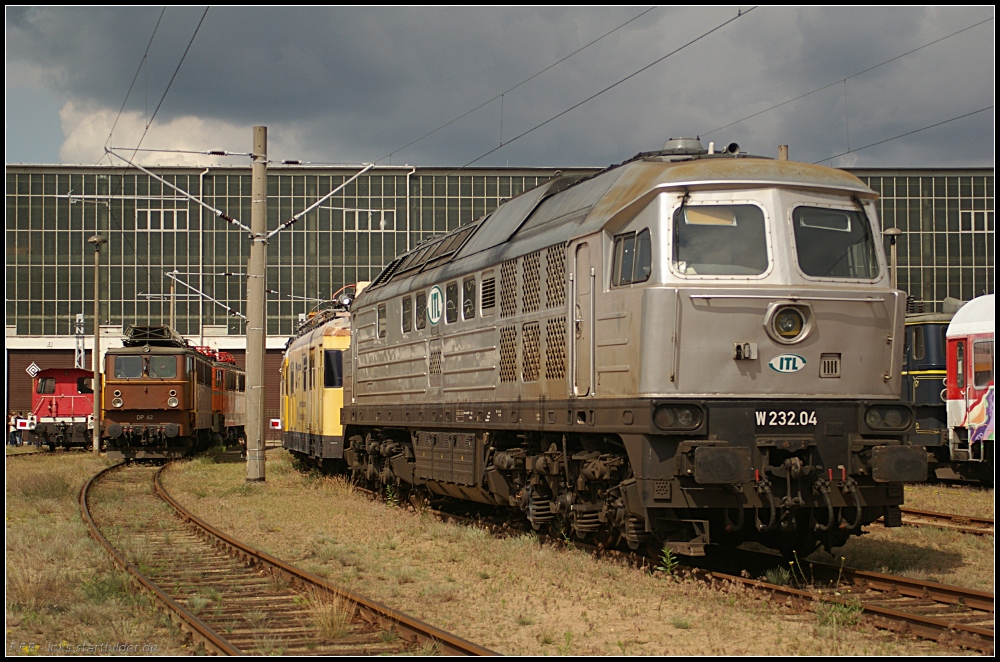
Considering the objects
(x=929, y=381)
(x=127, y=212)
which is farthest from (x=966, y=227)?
(x=127, y=212)

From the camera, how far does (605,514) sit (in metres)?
11.0

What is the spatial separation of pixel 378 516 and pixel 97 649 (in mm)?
8409

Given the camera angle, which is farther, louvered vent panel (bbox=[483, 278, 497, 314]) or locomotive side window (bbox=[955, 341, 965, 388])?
locomotive side window (bbox=[955, 341, 965, 388])

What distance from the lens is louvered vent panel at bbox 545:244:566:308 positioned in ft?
38.0

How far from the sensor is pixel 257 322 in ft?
74.7

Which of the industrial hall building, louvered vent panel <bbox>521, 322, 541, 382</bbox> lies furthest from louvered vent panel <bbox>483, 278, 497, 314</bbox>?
the industrial hall building

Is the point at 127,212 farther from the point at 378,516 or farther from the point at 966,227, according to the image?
the point at 378,516

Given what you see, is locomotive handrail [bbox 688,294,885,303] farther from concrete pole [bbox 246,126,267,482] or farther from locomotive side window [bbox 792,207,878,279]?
concrete pole [bbox 246,126,267,482]

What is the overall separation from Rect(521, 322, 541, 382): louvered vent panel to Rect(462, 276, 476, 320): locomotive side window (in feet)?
5.56

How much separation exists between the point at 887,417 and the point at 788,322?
136 cm

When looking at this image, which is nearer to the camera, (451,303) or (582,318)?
(582,318)

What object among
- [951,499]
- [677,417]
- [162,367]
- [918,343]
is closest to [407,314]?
[677,417]

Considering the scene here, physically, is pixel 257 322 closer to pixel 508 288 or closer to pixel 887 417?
pixel 508 288

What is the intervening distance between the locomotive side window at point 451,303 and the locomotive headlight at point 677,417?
535 cm
